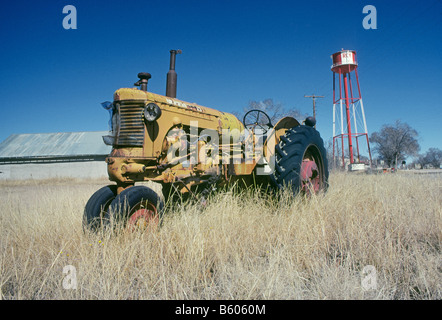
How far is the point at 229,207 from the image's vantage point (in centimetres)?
346

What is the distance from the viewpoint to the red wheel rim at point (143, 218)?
2654mm

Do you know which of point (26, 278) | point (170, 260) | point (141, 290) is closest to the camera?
point (141, 290)

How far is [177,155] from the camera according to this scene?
348 centimetres

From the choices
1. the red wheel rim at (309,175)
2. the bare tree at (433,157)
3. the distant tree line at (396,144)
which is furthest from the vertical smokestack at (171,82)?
the bare tree at (433,157)

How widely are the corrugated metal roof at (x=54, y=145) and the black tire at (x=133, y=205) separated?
22740mm

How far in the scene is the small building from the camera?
23844 mm

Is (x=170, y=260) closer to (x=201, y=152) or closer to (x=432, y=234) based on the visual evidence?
(x=201, y=152)

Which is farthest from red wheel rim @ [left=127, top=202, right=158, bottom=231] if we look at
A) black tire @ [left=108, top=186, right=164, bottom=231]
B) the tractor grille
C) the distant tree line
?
the distant tree line

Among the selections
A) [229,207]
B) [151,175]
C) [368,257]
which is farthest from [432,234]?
[151,175]

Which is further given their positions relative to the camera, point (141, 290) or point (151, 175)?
point (151, 175)

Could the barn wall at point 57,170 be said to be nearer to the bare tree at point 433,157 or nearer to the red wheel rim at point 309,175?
the red wheel rim at point 309,175

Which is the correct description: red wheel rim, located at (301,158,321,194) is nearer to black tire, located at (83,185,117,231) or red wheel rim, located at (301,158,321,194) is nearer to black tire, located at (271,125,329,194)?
black tire, located at (271,125,329,194)
